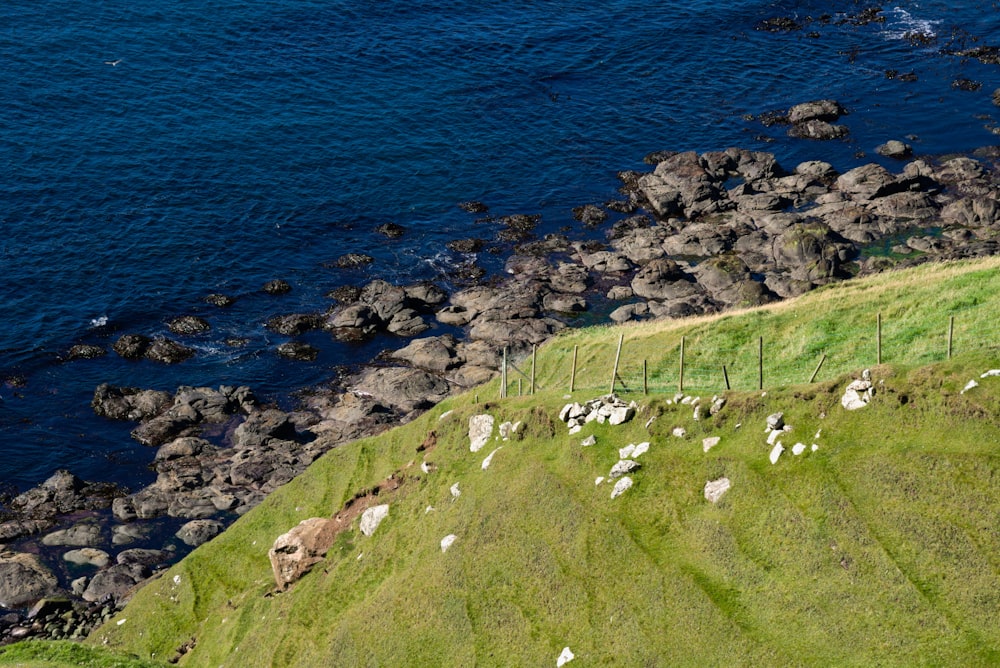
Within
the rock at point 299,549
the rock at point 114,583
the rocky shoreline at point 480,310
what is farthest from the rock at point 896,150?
the rock at point 114,583

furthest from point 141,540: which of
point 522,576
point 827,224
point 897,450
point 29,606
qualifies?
point 827,224

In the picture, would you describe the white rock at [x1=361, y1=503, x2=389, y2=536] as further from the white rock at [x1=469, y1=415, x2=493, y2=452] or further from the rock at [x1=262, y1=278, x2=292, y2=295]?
the rock at [x1=262, y1=278, x2=292, y2=295]

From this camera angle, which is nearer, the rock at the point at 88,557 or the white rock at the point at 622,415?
the white rock at the point at 622,415

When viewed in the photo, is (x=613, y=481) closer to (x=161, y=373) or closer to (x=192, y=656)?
(x=192, y=656)

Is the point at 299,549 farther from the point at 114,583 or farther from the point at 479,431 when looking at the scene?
the point at 114,583

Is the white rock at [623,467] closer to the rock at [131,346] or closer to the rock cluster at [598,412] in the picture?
the rock cluster at [598,412]

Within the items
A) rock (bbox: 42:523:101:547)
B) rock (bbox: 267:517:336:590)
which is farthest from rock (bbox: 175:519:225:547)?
rock (bbox: 267:517:336:590)
